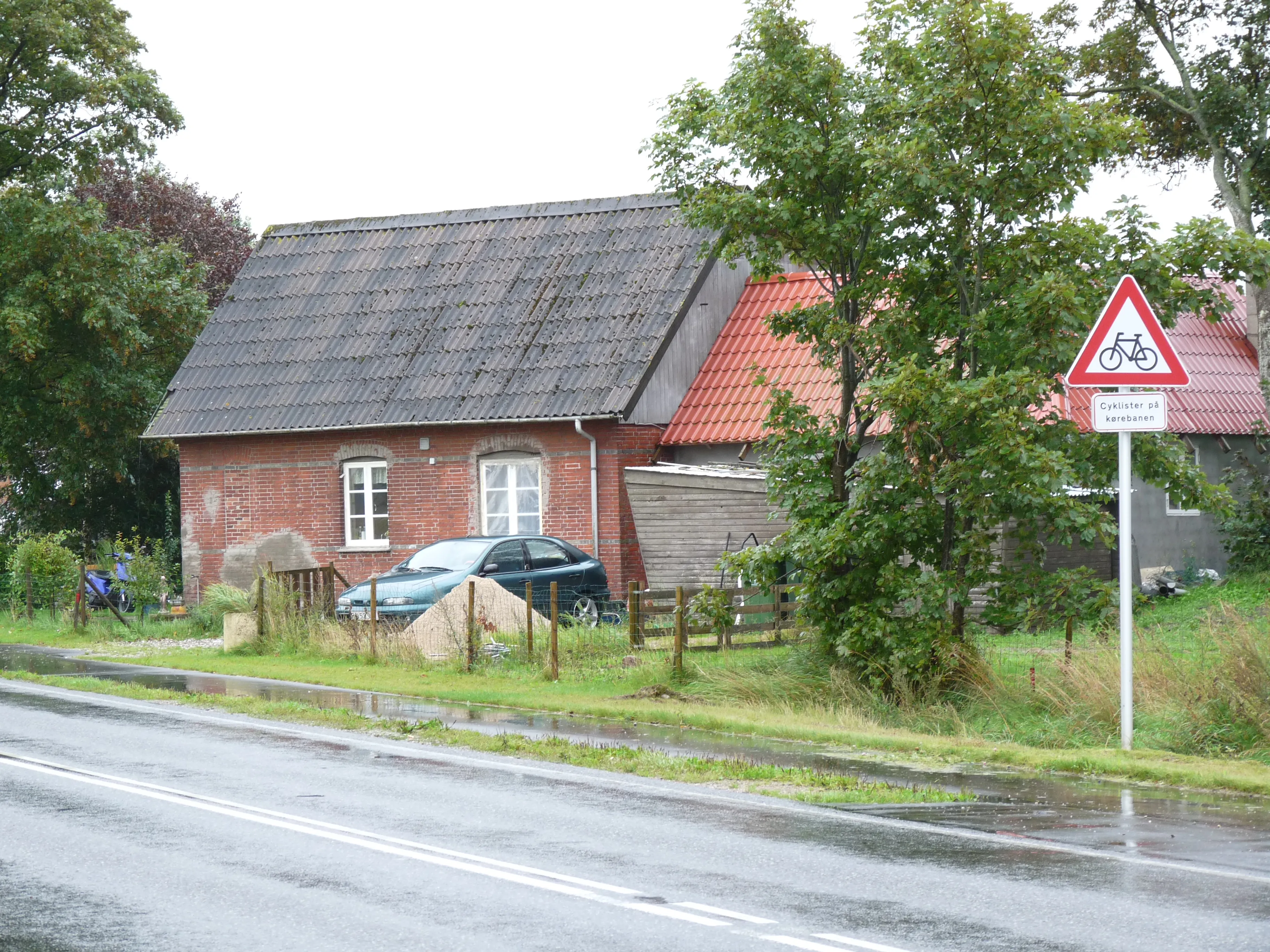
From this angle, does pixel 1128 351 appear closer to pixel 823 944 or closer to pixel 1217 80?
pixel 823 944

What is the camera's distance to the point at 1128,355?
39.6 ft

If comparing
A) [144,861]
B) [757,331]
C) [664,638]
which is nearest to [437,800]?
[144,861]

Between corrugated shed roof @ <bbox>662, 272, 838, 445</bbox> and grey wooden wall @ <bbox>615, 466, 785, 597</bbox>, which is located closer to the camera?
grey wooden wall @ <bbox>615, 466, 785, 597</bbox>

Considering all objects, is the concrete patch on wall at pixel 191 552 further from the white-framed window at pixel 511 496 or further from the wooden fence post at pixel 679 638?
the wooden fence post at pixel 679 638

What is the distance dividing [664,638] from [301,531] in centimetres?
1218

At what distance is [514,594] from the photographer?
23672 millimetres

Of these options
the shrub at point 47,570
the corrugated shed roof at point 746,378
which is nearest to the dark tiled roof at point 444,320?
the corrugated shed roof at point 746,378

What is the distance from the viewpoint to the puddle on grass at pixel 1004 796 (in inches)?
356

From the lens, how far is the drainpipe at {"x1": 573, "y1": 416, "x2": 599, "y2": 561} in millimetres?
27531

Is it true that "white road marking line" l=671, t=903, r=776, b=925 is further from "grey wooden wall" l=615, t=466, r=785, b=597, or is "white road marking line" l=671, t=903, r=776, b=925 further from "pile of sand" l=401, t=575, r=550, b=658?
"grey wooden wall" l=615, t=466, r=785, b=597

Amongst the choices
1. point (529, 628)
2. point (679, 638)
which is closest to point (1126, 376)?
point (679, 638)

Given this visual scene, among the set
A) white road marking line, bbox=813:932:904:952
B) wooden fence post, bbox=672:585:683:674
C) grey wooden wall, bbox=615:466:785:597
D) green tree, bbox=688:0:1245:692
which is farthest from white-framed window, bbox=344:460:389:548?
white road marking line, bbox=813:932:904:952

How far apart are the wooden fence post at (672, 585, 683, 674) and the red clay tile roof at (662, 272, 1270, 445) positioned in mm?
9321

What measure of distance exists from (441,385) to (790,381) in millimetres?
6583
